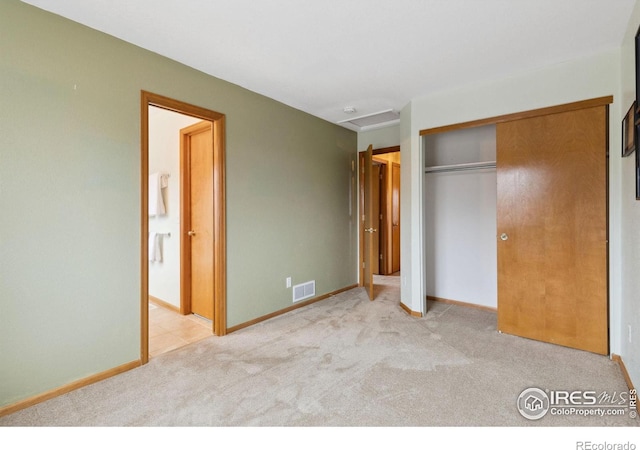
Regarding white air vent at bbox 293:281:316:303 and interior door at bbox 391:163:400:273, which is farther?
interior door at bbox 391:163:400:273

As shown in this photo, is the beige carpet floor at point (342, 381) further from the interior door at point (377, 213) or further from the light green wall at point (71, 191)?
the interior door at point (377, 213)

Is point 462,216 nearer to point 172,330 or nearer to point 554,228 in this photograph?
point 554,228

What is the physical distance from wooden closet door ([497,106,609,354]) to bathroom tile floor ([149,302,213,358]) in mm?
2989

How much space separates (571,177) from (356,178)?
2739 mm

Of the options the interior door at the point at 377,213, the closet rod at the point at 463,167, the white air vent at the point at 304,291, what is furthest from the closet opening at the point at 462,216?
the interior door at the point at 377,213

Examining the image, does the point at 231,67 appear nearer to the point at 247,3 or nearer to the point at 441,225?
the point at 247,3

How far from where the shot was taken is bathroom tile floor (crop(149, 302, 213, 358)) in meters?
2.86

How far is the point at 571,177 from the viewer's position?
2.70m

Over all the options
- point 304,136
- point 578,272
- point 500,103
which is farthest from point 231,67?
point 578,272

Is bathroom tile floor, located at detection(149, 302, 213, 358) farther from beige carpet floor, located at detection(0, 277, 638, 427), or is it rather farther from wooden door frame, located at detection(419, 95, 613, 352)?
wooden door frame, located at detection(419, 95, 613, 352)

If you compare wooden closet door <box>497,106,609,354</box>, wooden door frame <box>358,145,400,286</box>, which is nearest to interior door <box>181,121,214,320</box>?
wooden door frame <box>358,145,400,286</box>

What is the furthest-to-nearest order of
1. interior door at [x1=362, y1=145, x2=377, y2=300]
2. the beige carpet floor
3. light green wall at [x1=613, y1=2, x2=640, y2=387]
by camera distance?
1. interior door at [x1=362, y1=145, x2=377, y2=300]
2. light green wall at [x1=613, y1=2, x2=640, y2=387]
3. the beige carpet floor

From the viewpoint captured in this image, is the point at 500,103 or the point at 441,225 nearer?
the point at 500,103
